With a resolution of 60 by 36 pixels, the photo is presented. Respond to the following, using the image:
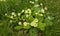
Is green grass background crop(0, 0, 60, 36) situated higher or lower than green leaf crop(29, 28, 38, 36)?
higher

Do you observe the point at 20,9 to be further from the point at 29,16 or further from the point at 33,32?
the point at 33,32

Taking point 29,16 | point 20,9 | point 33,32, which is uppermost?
point 20,9

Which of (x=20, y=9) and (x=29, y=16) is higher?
(x=20, y=9)

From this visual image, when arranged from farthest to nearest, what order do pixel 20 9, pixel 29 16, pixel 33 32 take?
pixel 20 9 → pixel 29 16 → pixel 33 32

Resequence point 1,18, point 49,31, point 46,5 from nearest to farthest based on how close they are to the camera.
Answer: point 49,31 → point 1,18 → point 46,5

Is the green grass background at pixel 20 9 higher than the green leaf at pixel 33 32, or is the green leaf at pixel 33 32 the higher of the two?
the green grass background at pixel 20 9

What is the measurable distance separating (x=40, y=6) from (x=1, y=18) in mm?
737

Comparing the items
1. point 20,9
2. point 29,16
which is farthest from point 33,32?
point 20,9

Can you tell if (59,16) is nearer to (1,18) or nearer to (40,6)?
(40,6)

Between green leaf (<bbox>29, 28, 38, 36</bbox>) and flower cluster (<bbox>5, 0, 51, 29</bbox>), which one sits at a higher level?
flower cluster (<bbox>5, 0, 51, 29</bbox>)

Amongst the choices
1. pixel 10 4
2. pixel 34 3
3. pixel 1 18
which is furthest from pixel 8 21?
pixel 34 3

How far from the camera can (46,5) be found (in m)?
2.91

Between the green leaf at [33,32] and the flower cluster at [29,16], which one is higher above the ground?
the flower cluster at [29,16]

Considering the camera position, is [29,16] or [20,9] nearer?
[29,16]
